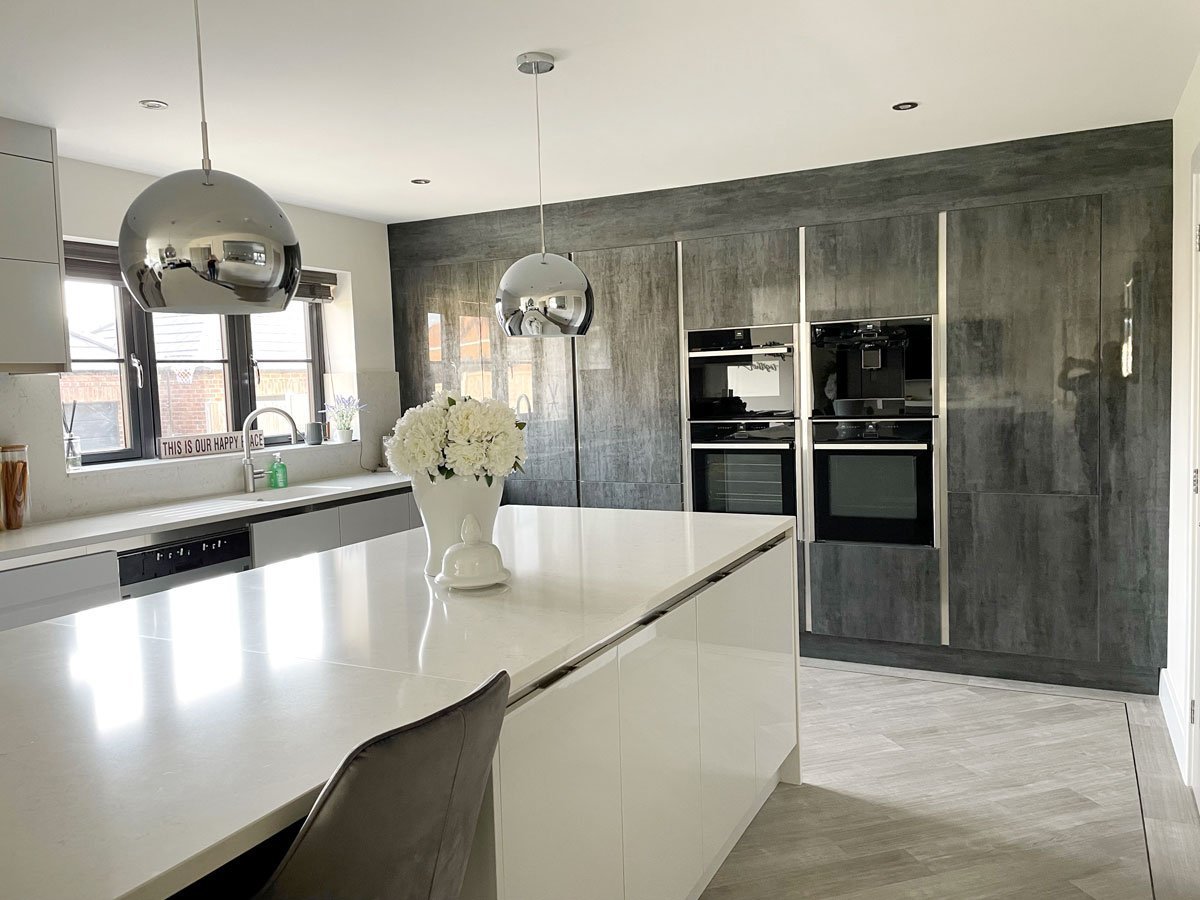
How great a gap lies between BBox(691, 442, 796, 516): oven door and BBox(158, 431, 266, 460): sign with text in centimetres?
238

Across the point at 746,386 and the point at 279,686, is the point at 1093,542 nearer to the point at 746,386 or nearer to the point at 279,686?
the point at 746,386

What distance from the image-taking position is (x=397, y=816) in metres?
1.22

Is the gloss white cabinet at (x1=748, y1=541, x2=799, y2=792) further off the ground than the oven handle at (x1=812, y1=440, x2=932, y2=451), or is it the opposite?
the oven handle at (x1=812, y1=440, x2=932, y2=451)

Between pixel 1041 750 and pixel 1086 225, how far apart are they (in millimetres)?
2203

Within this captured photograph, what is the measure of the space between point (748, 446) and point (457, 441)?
2925mm

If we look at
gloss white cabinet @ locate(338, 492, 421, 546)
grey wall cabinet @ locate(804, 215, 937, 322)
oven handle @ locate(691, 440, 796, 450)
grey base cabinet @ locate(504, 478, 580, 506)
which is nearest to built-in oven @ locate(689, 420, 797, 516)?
oven handle @ locate(691, 440, 796, 450)

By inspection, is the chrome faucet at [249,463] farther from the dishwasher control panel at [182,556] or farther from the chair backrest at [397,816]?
the chair backrest at [397,816]

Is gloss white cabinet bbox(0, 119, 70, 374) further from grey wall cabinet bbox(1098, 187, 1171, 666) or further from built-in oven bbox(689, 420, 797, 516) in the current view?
grey wall cabinet bbox(1098, 187, 1171, 666)

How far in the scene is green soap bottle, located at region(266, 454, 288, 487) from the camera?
16.4 ft

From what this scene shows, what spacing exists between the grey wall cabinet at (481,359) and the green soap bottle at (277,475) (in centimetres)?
111

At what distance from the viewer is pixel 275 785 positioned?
4.01ft

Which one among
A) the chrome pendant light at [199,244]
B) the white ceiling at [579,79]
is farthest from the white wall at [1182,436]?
the chrome pendant light at [199,244]

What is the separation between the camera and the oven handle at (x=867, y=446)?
448 centimetres

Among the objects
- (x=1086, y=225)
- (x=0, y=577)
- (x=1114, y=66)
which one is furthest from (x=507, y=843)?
(x=1086, y=225)
